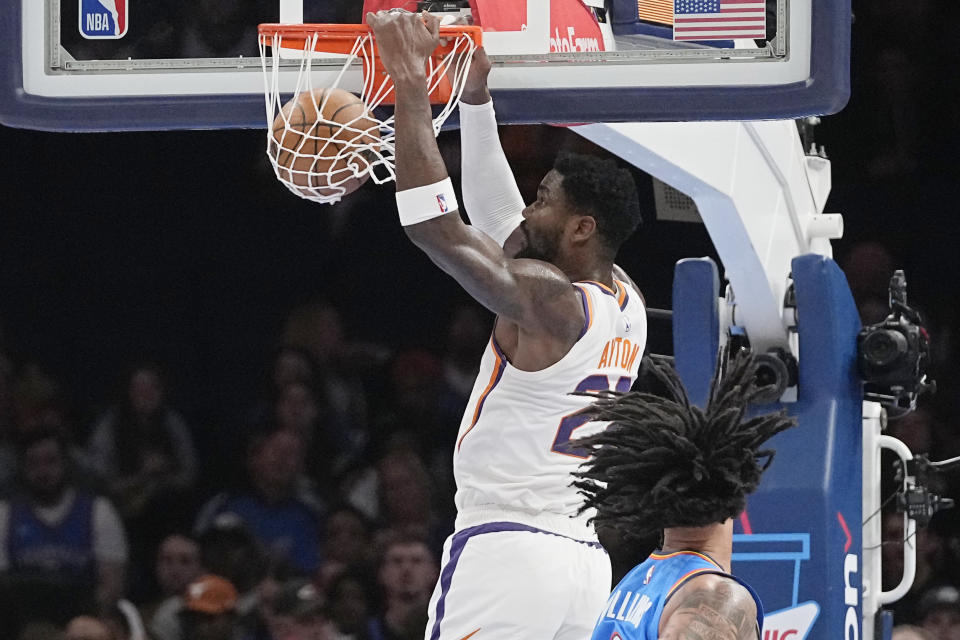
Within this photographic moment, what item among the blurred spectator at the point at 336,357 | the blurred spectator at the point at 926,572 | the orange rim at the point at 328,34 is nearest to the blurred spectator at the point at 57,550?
the blurred spectator at the point at 336,357

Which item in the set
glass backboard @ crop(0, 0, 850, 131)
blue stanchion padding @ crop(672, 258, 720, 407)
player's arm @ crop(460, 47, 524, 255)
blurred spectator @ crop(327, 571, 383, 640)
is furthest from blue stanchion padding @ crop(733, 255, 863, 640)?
blurred spectator @ crop(327, 571, 383, 640)

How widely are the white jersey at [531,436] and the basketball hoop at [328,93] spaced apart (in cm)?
72

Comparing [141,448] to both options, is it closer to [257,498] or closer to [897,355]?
[257,498]

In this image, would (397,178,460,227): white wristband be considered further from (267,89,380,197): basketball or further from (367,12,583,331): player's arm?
(267,89,380,197): basketball

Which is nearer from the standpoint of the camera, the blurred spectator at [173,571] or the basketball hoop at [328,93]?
the basketball hoop at [328,93]

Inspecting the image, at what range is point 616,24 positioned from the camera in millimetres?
3705

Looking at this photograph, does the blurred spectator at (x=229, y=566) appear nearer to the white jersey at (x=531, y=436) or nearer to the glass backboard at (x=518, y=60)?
the white jersey at (x=531, y=436)

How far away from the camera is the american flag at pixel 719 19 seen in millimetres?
3373

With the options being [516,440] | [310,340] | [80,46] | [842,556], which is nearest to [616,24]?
[516,440]

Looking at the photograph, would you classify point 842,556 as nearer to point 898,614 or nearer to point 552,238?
point 552,238

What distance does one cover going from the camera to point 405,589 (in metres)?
7.23

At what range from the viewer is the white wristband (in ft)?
10.7

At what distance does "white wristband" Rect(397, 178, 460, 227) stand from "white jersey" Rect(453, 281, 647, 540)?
660 millimetres

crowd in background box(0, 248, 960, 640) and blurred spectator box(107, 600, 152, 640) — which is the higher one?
crowd in background box(0, 248, 960, 640)
